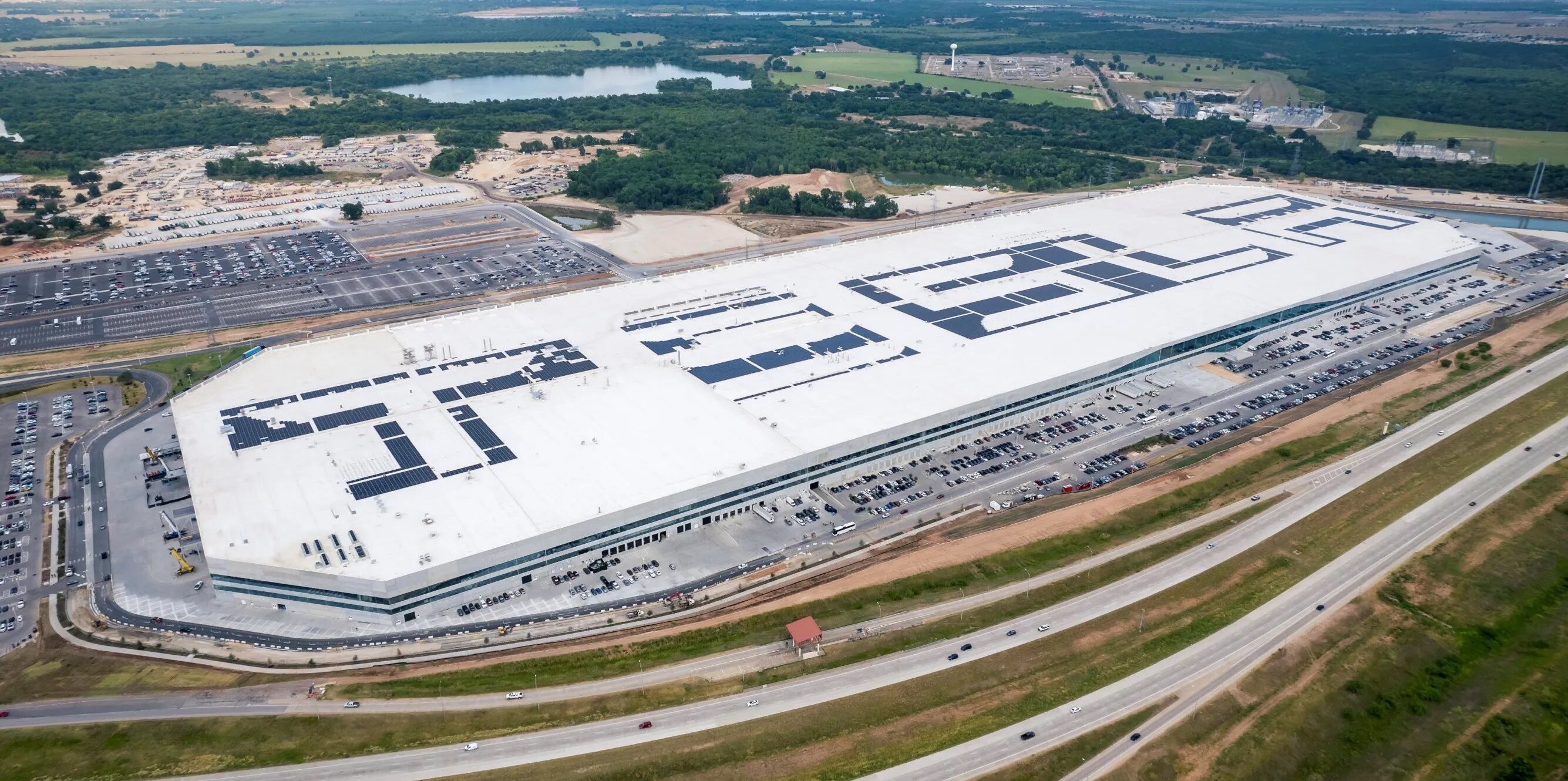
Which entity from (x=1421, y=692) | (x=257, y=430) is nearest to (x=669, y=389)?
(x=257, y=430)

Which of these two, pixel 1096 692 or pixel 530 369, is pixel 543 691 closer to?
pixel 1096 692

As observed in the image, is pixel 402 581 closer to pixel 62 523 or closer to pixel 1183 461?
pixel 62 523

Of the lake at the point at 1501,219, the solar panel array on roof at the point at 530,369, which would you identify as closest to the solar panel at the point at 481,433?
the solar panel array on roof at the point at 530,369

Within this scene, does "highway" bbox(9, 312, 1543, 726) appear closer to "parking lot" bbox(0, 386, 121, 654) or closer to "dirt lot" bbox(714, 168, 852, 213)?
"parking lot" bbox(0, 386, 121, 654)

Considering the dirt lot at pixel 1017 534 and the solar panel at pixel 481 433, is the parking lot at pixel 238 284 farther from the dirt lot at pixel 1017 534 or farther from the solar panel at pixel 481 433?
the dirt lot at pixel 1017 534

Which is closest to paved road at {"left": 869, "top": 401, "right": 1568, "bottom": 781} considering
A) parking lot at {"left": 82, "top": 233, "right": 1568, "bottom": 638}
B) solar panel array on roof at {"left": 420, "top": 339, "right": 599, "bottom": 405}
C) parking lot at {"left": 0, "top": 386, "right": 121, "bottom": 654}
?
parking lot at {"left": 82, "top": 233, "right": 1568, "bottom": 638}
